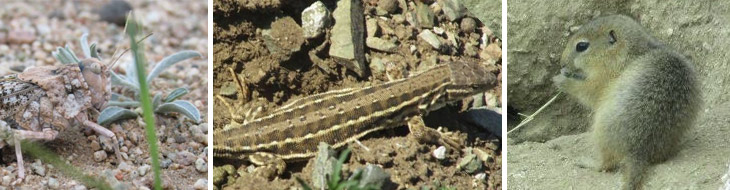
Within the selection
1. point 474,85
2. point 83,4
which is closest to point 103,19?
point 83,4

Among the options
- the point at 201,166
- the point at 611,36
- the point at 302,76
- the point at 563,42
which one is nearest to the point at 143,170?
the point at 201,166

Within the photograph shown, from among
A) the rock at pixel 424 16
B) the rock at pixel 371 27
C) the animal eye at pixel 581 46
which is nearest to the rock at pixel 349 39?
the rock at pixel 371 27

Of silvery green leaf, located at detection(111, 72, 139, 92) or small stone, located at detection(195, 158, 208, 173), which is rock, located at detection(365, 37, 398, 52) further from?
silvery green leaf, located at detection(111, 72, 139, 92)

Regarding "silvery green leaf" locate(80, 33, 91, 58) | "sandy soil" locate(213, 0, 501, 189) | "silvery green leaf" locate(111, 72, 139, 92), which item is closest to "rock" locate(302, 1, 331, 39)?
"sandy soil" locate(213, 0, 501, 189)

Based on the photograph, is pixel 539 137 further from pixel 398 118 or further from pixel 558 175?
pixel 398 118

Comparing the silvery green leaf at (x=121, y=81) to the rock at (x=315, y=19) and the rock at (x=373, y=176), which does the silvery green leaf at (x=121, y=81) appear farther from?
the rock at (x=373, y=176)

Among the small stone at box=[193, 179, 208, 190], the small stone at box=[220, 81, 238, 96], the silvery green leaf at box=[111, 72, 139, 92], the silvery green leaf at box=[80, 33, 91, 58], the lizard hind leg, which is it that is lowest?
the small stone at box=[193, 179, 208, 190]
